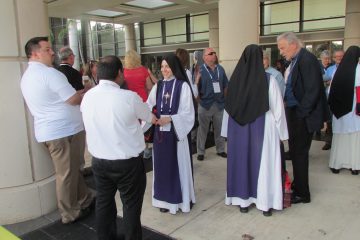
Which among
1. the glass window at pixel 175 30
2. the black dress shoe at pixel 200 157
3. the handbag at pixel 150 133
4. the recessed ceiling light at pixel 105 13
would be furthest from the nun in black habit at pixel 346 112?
the glass window at pixel 175 30

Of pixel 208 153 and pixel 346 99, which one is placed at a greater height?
pixel 346 99

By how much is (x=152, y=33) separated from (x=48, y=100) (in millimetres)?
16880

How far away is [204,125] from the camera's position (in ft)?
18.3

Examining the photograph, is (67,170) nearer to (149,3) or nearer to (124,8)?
(124,8)

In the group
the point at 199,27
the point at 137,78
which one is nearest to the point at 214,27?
the point at 199,27

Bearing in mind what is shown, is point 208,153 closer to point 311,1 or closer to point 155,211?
point 155,211

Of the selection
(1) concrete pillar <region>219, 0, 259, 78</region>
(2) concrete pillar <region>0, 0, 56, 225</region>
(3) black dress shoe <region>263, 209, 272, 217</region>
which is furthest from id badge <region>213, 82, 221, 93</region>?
(2) concrete pillar <region>0, 0, 56, 225</region>

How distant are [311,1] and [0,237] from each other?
48.7 feet

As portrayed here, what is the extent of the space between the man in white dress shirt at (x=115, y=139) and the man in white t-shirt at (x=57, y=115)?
83 cm

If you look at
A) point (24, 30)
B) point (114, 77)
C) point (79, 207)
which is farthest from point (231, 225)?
point (24, 30)

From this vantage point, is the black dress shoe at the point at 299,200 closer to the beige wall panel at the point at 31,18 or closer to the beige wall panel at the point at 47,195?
the beige wall panel at the point at 47,195

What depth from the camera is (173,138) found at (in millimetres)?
3445

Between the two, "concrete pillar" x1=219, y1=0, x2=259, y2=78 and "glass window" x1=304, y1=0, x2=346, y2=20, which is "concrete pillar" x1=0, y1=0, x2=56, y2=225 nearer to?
"concrete pillar" x1=219, y1=0, x2=259, y2=78

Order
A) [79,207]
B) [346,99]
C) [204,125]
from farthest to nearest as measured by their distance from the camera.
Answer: [204,125] → [346,99] → [79,207]
